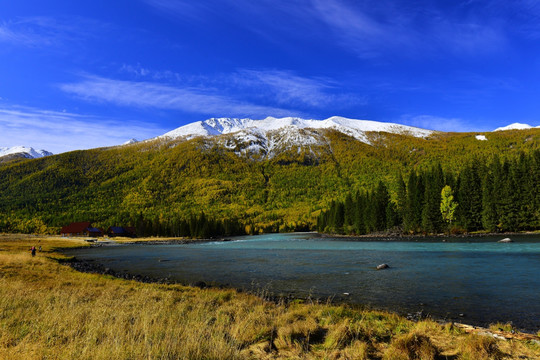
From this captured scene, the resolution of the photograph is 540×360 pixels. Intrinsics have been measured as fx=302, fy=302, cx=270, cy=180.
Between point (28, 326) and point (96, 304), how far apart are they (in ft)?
14.0

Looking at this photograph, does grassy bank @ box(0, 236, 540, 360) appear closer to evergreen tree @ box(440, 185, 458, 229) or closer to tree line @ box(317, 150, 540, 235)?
tree line @ box(317, 150, 540, 235)

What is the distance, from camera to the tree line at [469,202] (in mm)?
90938

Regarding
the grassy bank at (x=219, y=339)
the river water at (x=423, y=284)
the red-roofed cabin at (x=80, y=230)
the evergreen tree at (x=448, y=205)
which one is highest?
the evergreen tree at (x=448, y=205)

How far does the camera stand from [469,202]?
10062cm

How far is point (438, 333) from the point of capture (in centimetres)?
1182

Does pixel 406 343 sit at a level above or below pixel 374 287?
above

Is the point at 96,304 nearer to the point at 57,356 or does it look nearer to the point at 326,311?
the point at 57,356

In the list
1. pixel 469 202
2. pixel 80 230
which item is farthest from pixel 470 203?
Answer: pixel 80 230

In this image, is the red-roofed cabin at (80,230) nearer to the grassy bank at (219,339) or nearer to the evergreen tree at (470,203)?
the evergreen tree at (470,203)

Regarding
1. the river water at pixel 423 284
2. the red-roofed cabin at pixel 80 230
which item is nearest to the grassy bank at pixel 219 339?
the river water at pixel 423 284

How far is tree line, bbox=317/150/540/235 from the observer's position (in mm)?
90938

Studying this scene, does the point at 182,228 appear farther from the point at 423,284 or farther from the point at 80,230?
the point at 423,284

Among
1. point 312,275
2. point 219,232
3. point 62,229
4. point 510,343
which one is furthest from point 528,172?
point 62,229

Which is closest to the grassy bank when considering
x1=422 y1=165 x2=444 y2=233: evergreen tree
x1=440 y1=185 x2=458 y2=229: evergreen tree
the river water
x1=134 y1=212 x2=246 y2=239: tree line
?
the river water
